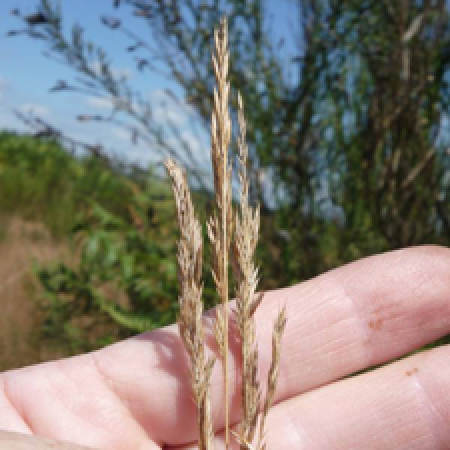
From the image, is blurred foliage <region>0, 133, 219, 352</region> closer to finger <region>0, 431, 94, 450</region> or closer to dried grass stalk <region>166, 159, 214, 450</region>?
dried grass stalk <region>166, 159, 214, 450</region>

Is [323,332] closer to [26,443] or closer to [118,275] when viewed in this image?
[26,443]

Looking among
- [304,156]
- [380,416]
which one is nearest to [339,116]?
[304,156]

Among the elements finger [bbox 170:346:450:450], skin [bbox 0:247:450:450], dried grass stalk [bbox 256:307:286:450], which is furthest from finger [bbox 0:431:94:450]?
finger [bbox 170:346:450:450]

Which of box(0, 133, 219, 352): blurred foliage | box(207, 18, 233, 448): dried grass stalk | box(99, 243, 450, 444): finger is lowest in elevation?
box(0, 133, 219, 352): blurred foliage

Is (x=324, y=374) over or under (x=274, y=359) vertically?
under

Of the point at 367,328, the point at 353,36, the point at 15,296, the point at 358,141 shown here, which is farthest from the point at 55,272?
the point at 367,328

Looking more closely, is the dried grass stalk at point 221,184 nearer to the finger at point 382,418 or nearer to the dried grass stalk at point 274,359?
the dried grass stalk at point 274,359

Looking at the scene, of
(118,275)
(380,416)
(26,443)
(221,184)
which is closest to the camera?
(26,443)

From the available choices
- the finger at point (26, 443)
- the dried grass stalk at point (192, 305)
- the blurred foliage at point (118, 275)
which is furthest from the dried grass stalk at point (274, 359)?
the blurred foliage at point (118, 275)
